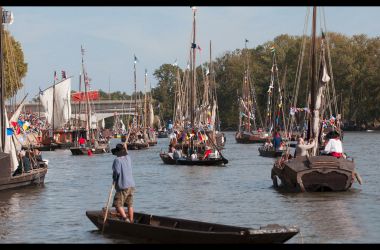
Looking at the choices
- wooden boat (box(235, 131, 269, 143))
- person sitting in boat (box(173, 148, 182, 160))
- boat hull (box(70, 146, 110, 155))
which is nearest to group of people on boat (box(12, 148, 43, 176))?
person sitting in boat (box(173, 148, 182, 160))

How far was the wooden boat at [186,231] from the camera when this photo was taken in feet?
65.3

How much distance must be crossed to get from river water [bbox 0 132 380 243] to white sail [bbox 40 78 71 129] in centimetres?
5790

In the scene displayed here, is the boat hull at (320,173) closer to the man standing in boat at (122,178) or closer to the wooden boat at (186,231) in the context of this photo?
the wooden boat at (186,231)

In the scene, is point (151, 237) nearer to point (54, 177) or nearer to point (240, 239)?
point (240, 239)

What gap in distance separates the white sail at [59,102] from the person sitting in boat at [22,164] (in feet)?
223

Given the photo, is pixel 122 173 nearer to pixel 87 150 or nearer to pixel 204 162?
pixel 204 162

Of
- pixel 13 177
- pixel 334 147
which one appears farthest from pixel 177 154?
pixel 334 147

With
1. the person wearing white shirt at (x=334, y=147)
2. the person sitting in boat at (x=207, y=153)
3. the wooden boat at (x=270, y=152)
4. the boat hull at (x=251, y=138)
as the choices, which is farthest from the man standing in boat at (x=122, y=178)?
the boat hull at (x=251, y=138)

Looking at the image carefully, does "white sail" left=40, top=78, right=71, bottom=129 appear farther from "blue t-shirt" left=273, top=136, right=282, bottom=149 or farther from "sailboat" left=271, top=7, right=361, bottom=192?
"sailboat" left=271, top=7, right=361, bottom=192

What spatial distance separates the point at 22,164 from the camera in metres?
40.7

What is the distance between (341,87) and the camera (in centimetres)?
15075

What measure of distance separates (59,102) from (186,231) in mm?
91806

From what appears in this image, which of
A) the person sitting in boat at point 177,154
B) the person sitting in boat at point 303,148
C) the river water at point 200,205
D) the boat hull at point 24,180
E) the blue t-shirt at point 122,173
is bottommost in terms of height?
the river water at point 200,205
